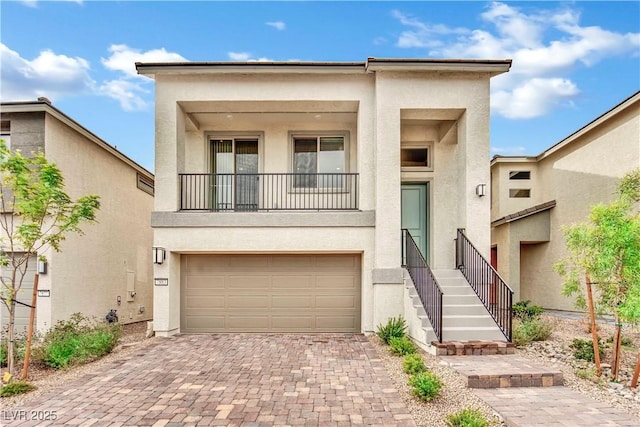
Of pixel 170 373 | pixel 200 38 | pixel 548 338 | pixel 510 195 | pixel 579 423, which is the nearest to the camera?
pixel 579 423

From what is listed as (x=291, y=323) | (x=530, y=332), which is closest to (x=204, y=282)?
(x=291, y=323)

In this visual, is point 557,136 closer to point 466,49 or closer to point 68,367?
point 466,49

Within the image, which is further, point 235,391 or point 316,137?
point 316,137

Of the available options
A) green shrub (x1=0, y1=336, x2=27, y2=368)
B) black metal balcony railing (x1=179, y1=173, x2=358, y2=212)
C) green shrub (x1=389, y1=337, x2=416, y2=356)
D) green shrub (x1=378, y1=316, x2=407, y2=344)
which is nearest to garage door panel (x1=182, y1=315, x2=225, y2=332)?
black metal balcony railing (x1=179, y1=173, x2=358, y2=212)

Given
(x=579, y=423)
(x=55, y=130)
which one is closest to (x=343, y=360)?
(x=579, y=423)

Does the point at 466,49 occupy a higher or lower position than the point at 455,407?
higher

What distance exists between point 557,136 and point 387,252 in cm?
932

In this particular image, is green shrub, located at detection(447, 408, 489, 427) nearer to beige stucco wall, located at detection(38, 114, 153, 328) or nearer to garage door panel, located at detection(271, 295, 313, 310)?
garage door panel, located at detection(271, 295, 313, 310)

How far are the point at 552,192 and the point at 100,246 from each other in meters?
15.4

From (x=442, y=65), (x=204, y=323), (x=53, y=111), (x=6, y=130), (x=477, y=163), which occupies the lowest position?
(x=204, y=323)

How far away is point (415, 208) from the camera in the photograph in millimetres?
10766

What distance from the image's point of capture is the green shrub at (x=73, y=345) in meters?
6.52

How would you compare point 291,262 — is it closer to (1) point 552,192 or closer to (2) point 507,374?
(2) point 507,374

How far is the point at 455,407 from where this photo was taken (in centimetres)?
459
